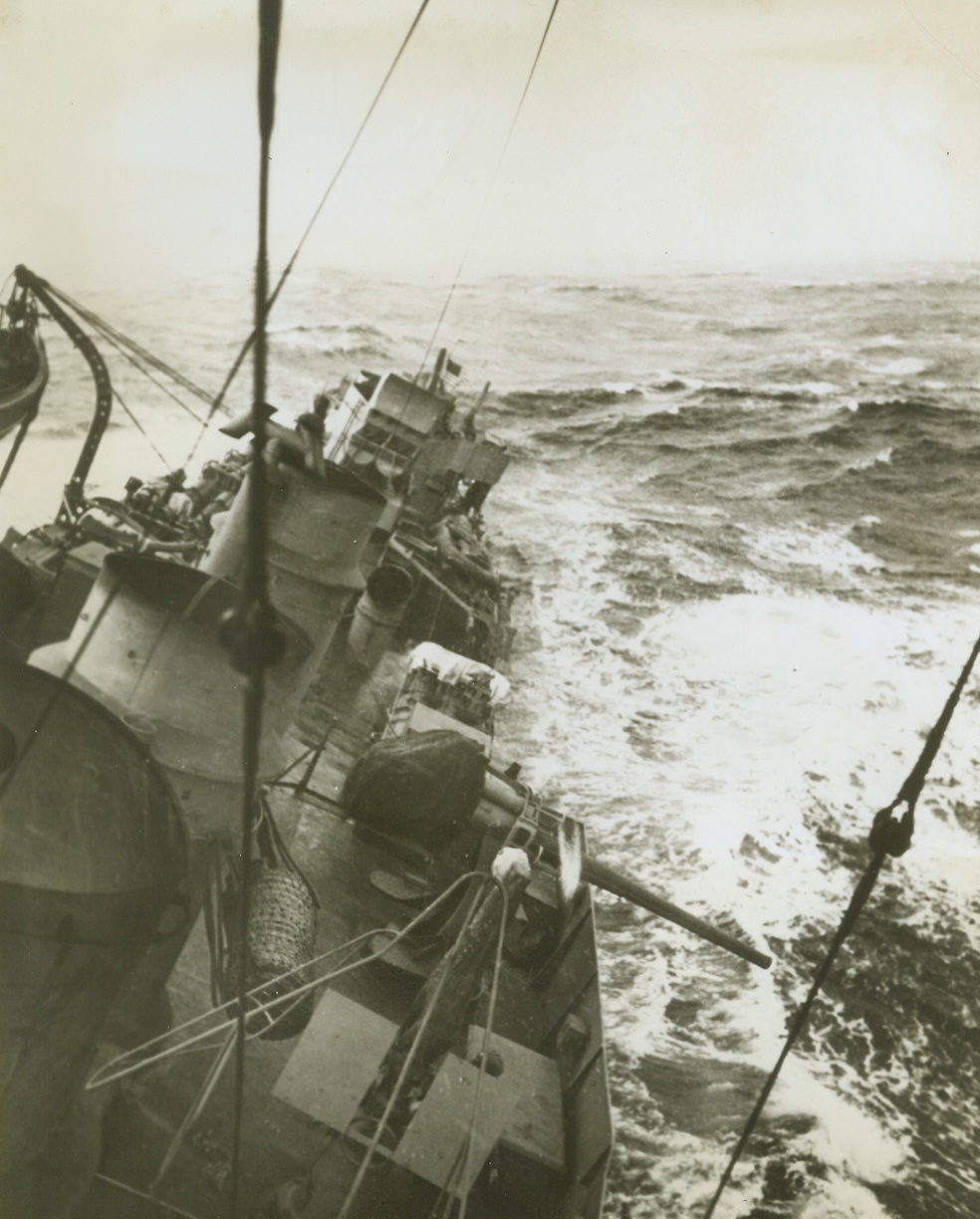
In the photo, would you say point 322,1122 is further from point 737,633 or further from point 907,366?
point 907,366

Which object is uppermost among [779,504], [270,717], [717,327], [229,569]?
[717,327]

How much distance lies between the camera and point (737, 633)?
2609 cm

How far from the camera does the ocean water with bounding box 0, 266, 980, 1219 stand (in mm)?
15484

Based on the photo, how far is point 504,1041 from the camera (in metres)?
7.70

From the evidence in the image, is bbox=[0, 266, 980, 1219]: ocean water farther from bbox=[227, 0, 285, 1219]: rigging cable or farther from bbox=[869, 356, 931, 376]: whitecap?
bbox=[227, 0, 285, 1219]: rigging cable

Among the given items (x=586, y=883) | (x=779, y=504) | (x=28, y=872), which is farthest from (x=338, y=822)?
(x=779, y=504)

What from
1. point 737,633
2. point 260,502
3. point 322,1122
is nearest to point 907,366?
point 737,633

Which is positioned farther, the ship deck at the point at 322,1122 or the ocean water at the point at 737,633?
the ocean water at the point at 737,633

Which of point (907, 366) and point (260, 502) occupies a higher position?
point (907, 366)

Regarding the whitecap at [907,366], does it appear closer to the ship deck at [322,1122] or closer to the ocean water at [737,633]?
the ocean water at [737,633]

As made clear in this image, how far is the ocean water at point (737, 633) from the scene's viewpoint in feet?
50.8

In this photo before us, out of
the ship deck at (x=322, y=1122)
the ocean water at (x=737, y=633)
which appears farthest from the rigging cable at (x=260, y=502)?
the ocean water at (x=737, y=633)

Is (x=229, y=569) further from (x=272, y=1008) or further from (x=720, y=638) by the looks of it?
(x=720, y=638)

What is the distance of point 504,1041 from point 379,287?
114 ft
